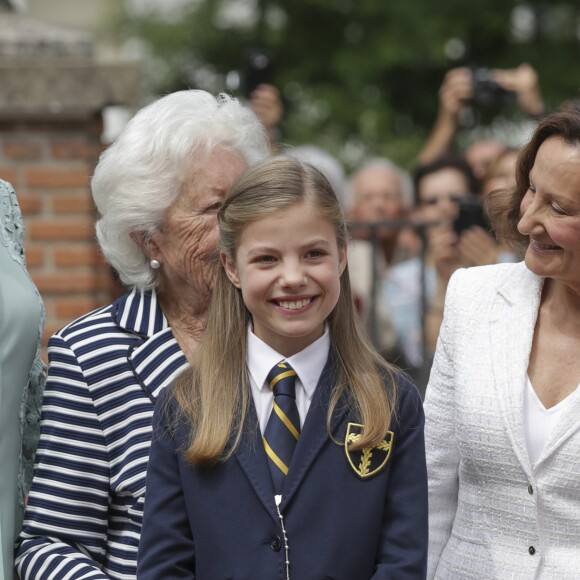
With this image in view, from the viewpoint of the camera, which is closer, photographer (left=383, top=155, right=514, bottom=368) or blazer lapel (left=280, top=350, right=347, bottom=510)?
blazer lapel (left=280, top=350, right=347, bottom=510)

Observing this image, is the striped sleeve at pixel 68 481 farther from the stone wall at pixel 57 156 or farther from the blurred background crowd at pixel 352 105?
the stone wall at pixel 57 156

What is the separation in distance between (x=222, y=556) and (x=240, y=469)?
0.61 ft

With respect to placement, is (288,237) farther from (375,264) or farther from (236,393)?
(375,264)

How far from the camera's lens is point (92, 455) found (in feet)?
10.0

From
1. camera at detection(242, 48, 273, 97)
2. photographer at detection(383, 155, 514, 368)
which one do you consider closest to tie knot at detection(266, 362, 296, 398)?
photographer at detection(383, 155, 514, 368)

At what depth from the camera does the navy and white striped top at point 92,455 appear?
3037 millimetres

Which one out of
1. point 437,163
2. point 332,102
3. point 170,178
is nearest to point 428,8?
point 332,102

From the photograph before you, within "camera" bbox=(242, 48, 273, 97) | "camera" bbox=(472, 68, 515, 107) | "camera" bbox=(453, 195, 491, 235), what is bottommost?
"camera" bbox=(453, 195, 491, 235)

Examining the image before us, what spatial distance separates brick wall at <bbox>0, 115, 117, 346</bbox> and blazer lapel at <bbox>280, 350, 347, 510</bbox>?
2692 millimetres

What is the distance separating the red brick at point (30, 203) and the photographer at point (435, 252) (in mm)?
1804

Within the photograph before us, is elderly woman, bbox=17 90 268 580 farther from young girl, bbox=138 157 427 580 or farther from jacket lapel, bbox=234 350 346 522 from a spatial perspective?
jacket lapel, bbox=234 350 346 522

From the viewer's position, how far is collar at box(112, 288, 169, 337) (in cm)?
324

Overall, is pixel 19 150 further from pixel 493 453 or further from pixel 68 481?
pixel 493 453

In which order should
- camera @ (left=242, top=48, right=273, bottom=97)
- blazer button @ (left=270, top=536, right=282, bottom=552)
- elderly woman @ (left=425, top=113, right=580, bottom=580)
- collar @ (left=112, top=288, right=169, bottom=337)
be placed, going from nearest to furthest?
blazer button @ (left=270, top=536, right=282, bottom=552), elderly woman @ (left=425, top=113, right=580, bottom=580), collar @ (left=112, top=288, right=169, bottom=337), camera @ (left=242, top=48, right=273, bottom=97)
